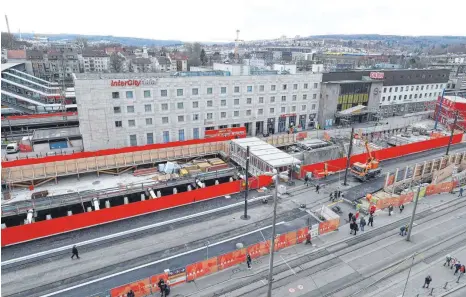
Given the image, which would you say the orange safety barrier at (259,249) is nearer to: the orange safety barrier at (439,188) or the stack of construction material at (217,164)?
the stack of construction material at (217,164)

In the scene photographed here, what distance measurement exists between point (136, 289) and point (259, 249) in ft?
31.3

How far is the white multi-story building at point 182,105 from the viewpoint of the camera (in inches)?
1743

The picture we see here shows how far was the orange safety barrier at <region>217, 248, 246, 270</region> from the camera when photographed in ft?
77.9

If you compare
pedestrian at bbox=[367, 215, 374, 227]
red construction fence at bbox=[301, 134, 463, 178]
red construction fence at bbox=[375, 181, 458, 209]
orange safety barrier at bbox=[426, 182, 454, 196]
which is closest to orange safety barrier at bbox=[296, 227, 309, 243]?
pedestrian at bbox=[367, 215, 374, 227]

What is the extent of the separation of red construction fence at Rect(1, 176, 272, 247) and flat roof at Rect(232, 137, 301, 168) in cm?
213

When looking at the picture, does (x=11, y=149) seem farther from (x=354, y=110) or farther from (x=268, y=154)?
(x=354, y=110)

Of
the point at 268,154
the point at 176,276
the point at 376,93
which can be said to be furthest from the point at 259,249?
the point at 376,93

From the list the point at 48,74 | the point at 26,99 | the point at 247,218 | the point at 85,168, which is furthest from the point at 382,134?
the point at 48,74

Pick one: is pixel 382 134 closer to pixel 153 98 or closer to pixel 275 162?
pixel 275 162

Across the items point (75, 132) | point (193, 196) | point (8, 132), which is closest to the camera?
point (193, 196)

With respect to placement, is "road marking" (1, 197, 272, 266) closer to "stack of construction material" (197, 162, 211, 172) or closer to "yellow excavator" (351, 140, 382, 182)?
"stack of construction material" (197, 162, 211, 172)

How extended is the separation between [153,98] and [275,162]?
2165 centimetres

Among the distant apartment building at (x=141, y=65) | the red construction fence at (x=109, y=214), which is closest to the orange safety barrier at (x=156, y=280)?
the red construction fence at (x=109, y=214)

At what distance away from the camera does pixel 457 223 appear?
30.6 m
